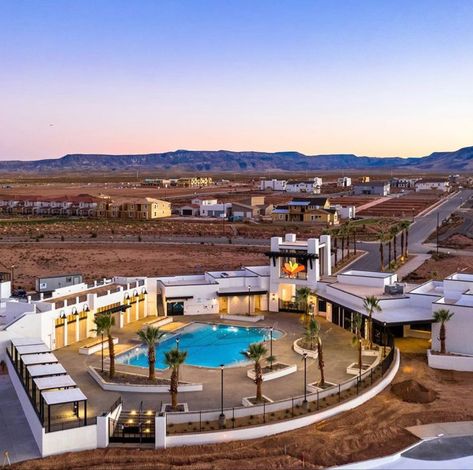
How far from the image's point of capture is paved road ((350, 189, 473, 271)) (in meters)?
72.9

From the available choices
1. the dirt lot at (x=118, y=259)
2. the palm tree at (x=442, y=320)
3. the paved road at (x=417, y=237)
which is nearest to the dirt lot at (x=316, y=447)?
the palm tree at (x=442, y=320)

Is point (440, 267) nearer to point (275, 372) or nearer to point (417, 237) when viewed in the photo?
point (417, 237)

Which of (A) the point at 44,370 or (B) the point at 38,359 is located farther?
(B) the point at 38,359

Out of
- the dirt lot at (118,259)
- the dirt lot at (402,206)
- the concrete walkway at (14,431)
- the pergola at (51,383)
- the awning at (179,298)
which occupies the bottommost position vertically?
the concrete walkway at (14,431)

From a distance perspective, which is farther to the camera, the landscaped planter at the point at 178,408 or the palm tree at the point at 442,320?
the palm tree at the point at 442,320

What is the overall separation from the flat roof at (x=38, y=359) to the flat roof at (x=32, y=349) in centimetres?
58

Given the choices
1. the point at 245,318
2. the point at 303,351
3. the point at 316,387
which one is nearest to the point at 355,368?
the point at 316,387

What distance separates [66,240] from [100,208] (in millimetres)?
46002

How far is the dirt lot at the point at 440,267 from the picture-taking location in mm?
63969

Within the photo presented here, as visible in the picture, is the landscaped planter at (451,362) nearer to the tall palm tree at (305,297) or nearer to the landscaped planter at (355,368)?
the landscaped planter at (355,368)

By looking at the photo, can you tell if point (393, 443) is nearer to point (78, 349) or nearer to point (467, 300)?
point (467, 300)

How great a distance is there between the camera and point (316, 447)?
25.8 m

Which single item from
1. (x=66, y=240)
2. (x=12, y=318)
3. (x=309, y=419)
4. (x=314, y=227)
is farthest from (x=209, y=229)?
(x=309, y=419)

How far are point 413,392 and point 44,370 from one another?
64.3 ft
